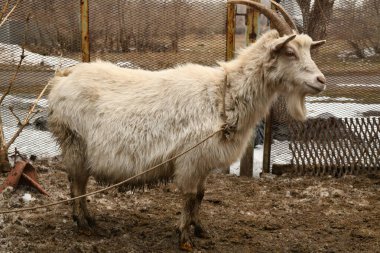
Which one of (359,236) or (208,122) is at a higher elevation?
(208,122)

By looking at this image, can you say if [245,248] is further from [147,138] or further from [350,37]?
[350,37]

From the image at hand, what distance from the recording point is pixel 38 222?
17.7ft

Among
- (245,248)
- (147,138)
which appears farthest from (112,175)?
(245,248)

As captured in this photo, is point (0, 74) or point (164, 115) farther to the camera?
point (0, 74)

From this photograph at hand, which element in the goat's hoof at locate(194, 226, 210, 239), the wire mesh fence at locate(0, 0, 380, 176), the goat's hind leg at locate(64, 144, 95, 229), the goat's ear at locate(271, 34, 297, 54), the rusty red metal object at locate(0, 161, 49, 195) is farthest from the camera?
the wire mesh fence at locate(0, 0, 380, 176)

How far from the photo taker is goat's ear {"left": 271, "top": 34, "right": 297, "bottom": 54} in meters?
4.56

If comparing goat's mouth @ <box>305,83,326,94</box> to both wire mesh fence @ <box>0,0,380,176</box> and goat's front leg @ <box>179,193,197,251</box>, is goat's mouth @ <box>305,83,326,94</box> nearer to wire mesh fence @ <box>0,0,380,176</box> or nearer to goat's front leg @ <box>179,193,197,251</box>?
goat's front leg @ <box>179,193,197,251</box>

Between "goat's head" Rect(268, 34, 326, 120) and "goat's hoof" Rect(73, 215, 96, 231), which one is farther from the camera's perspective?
"goat's hoof" Rect(73, 215, 96, 231)

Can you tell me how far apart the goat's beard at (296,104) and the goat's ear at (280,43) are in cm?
47

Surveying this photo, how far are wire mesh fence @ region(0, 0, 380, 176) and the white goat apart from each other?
213 centimetres

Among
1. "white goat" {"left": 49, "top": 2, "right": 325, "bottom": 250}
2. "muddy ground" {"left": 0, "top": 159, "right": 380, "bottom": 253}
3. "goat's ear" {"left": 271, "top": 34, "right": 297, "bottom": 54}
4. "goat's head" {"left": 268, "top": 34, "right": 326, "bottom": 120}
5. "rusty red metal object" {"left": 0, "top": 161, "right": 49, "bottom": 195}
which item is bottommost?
"muddy ground" {"left": 0, "top": 159, "right": 380, "bottom": 253}

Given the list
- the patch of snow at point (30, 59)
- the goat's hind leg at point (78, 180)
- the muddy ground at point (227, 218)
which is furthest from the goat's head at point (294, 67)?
the patch of snow at point (30, 59)

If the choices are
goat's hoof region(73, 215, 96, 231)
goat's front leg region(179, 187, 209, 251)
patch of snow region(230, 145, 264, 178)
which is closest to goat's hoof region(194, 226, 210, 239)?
goat's front leg region(179, 187, 209, 251)

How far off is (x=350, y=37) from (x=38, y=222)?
459cm
